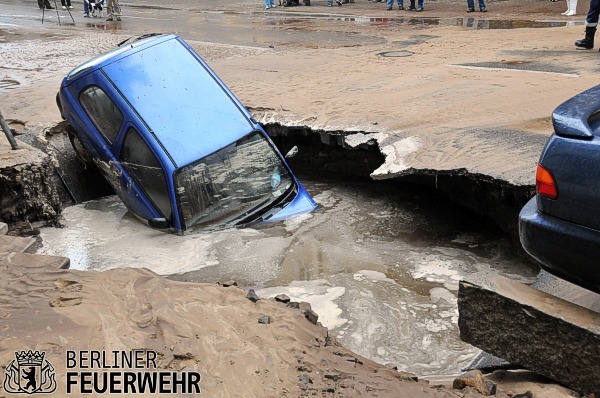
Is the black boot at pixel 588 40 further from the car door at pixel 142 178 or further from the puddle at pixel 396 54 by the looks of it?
the car door at pixel 142 178

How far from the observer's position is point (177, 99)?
797 cm

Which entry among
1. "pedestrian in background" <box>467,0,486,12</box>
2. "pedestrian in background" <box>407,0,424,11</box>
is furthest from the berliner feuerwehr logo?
"pedestrian in background" <box>407,0,424,11</box>

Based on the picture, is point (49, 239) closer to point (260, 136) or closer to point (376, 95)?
point (260, 136)

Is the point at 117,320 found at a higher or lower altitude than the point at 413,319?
higher

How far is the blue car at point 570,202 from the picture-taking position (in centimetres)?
A: 372

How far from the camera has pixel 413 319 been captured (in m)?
5.77

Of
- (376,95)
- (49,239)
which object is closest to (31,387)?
(49,239)

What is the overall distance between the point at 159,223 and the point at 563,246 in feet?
15.8

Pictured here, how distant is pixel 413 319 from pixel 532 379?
1.72 meters

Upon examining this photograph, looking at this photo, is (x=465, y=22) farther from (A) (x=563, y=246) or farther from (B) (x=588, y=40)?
(A) (x=563, y=246)

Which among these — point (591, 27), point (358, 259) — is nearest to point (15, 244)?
point (358, 259)

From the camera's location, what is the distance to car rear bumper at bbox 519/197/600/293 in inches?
147

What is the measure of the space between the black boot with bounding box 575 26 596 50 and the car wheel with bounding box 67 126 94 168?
882cm

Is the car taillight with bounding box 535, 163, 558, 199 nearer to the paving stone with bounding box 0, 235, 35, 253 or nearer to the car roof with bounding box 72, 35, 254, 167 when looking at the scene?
the paving stone with bounding box 0, 235, 35, 253
